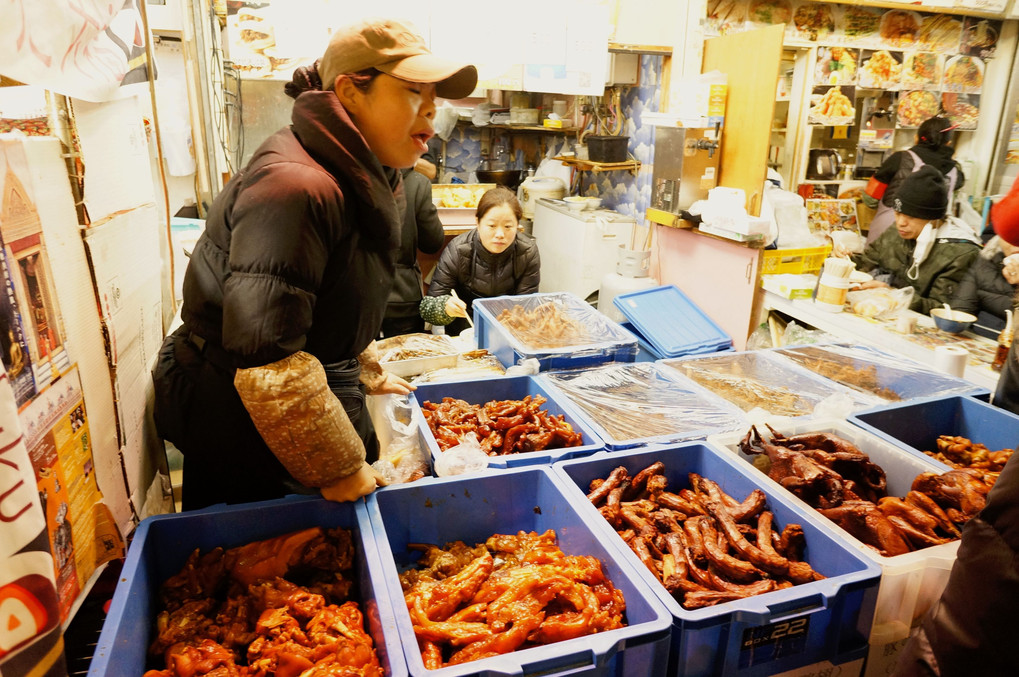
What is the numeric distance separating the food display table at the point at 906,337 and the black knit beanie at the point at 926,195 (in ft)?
2.80

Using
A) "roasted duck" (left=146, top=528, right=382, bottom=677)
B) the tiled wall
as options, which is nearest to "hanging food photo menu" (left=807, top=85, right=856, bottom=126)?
the tiled wall

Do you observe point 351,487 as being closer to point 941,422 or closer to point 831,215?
point 941,422

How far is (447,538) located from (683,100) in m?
4.07

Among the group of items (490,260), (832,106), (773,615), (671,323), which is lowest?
(671,323)

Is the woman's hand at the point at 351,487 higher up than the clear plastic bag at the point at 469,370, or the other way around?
the woman's hand at the point at 351,487

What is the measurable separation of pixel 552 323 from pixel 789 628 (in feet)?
7.30

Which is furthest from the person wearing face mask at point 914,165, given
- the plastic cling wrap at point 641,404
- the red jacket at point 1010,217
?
the red jacket at point 1010,217

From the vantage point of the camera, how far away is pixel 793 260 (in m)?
4.43

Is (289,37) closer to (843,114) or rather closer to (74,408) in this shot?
(74,408)

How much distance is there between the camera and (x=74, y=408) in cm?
142

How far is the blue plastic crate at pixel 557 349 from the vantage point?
3113mm

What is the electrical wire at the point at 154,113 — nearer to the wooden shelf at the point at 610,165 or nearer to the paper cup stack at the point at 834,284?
the paper cup stack at the point at 834,284

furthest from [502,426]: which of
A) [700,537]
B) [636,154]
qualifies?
[636,154]

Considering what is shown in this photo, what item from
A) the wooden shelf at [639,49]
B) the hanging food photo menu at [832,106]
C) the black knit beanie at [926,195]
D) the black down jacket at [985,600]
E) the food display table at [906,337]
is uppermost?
the wooden shelf at [639,49]
